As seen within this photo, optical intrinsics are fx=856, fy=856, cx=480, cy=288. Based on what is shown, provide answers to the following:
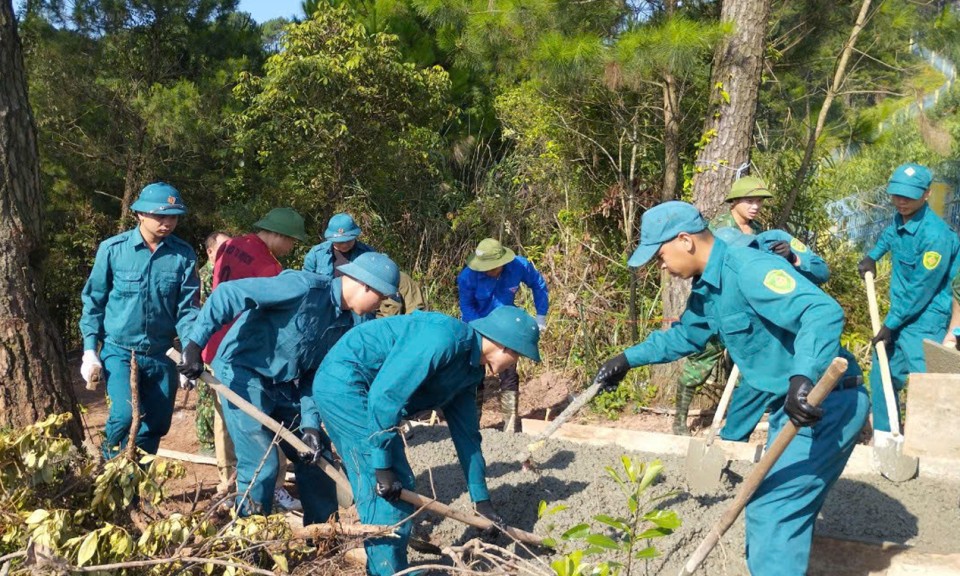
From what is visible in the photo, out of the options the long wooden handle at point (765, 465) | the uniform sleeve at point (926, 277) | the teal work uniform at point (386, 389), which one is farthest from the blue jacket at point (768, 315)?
the uniform sleeve at point (926, 277)

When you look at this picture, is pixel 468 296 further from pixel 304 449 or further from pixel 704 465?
pixel 304 449

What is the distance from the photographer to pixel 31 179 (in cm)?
415

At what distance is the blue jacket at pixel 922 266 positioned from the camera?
5.35 metres

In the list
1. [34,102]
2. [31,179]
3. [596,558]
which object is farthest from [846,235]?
[34,102]

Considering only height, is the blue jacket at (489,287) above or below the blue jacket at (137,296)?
below

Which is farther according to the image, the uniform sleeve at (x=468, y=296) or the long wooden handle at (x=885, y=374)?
the uniform sleeve at (x=468, y=296)

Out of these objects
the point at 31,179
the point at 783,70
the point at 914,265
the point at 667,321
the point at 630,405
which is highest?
the point at 783,70

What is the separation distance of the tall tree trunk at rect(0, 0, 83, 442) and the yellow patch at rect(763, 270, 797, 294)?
335 centimetres

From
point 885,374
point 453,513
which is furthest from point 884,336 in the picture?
point 453,513

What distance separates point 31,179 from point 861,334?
6.82 m

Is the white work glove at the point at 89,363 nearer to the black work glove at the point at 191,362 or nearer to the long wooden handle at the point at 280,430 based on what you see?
the black work glove at the point at 191,362

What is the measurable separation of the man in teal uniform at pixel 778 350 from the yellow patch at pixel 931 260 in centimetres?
272

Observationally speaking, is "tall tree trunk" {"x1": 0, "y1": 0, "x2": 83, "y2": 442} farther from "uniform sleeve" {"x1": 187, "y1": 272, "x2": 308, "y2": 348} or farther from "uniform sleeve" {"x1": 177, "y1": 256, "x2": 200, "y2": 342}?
"uniform sleeve" {"x1": 187, "y1": 272, "x2": 308, "y2": 348}

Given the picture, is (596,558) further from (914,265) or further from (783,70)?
(783,70)
